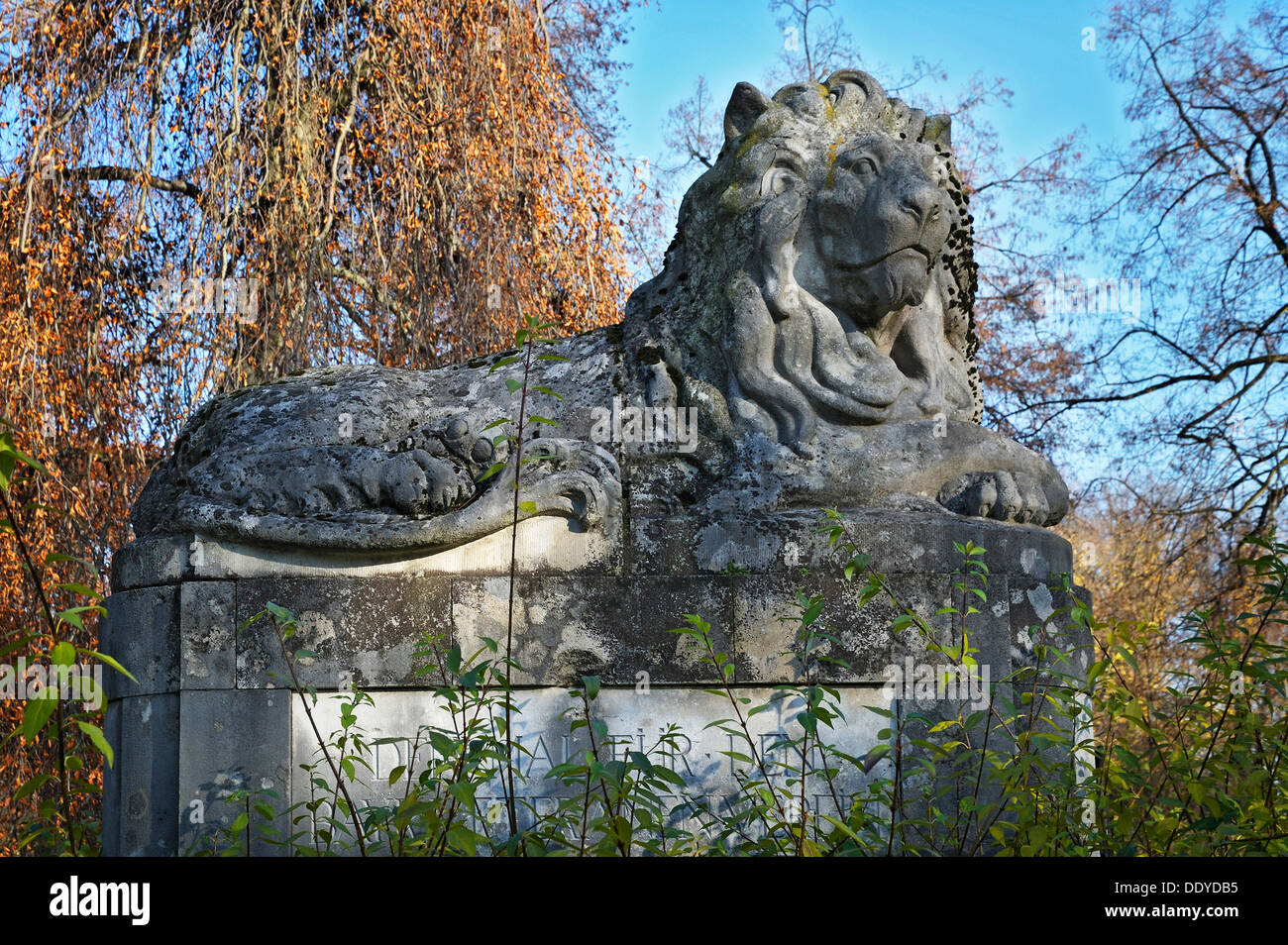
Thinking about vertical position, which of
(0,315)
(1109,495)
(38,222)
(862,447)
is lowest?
(862,447)

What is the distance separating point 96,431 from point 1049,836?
7.85 metres

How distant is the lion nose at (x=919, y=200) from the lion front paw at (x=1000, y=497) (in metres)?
0.93

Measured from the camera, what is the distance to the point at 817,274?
16.2ft

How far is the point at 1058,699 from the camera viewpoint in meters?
4.16

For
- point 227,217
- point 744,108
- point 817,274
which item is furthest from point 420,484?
point 227,217

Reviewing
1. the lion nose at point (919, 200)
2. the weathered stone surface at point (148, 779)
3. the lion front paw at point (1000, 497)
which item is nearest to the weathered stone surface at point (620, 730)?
the weathered stone surface at point (148, 779)

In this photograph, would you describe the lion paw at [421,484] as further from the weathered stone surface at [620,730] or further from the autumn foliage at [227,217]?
the autumn foliage at [227,217]

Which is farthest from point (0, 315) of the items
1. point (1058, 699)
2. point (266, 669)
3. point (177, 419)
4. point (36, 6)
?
point (1058, 699)

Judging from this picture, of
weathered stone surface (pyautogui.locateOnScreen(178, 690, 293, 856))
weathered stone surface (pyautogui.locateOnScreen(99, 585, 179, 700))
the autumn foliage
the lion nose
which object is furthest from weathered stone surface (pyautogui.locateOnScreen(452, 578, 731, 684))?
the autumn foliage

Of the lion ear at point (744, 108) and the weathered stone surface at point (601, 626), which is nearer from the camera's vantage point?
the weathered stone surface at point (601, 626)

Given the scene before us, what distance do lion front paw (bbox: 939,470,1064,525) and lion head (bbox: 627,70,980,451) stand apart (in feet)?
0.97

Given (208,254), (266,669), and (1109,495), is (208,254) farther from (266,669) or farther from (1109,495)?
(1109,495)

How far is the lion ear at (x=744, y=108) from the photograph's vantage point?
5.10 m
